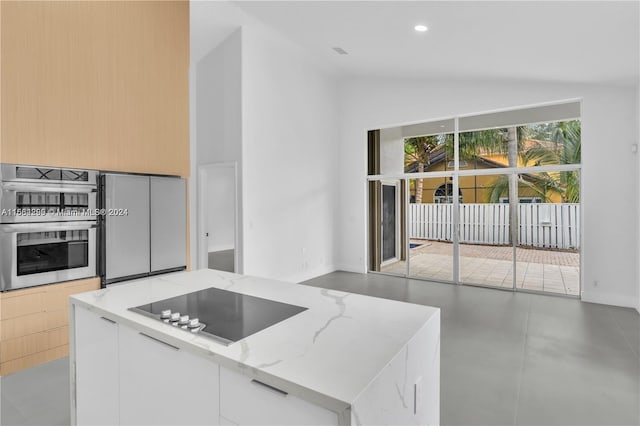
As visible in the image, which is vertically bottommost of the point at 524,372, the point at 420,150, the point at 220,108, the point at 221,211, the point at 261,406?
the point at 524,372

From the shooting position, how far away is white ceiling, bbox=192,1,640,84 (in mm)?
3502

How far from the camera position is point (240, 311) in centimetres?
171

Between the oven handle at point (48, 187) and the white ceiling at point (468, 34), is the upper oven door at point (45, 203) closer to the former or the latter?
the oven handle at point (48, 187)

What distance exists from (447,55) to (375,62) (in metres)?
1.30

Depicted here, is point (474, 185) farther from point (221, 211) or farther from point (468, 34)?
point (221, 211)

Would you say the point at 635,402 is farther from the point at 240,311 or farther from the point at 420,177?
the point at 420,177

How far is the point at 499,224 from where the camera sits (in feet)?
19.2

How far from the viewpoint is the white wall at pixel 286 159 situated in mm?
5398

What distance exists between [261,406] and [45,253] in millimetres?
2937

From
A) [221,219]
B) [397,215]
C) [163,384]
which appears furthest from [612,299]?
[221,219]

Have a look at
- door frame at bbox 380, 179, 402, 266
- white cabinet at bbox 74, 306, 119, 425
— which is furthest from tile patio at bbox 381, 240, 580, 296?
white cabinet at bbox 74, 306, 119, 425

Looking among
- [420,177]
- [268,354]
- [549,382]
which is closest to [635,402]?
[549,382]

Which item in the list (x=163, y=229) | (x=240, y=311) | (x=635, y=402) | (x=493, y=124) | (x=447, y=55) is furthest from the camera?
(x=493, y=124)

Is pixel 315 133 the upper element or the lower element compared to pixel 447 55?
lower
